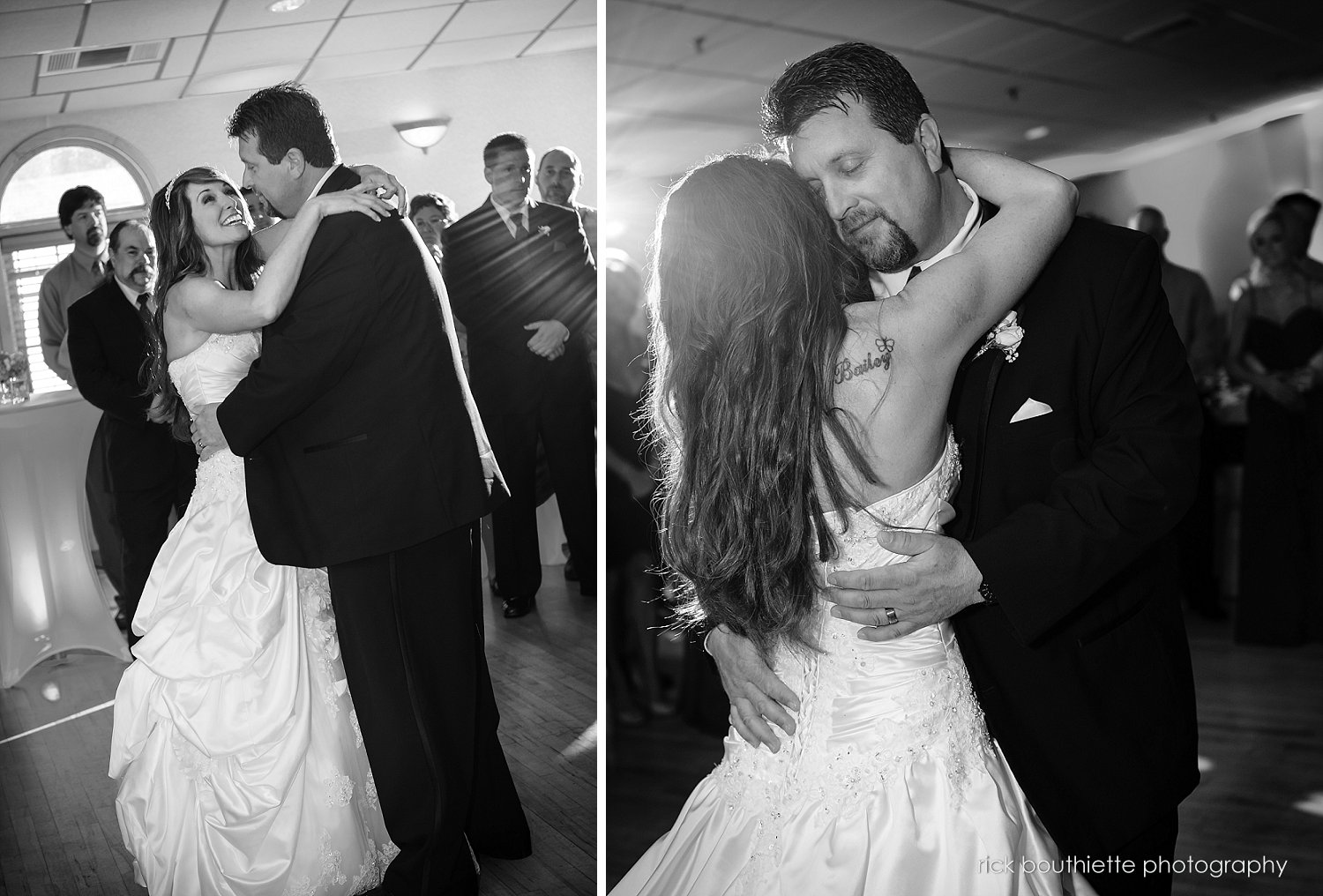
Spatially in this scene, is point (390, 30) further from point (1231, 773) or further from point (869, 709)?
point (1231, 773)

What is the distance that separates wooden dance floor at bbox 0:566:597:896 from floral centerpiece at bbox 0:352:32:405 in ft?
2.95

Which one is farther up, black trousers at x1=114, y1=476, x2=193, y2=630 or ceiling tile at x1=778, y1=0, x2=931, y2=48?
ceiling tile at x1=778, y1=0, x2=931, y2=48

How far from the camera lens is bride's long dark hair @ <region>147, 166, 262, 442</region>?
82.0 inches

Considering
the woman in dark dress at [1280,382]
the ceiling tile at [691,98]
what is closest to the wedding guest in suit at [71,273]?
the ceiling tile at [691,98]

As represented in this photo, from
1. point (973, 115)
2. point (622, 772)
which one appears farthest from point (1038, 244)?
point (622, 772)

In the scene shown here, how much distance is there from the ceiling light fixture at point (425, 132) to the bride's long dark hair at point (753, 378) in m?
1.32

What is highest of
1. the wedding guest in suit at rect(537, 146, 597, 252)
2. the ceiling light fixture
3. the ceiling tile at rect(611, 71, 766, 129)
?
the ceiling tile at rect(611, 71, 766, 129)

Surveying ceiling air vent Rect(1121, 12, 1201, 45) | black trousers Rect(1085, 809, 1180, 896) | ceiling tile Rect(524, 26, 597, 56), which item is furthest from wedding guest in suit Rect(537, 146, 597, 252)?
black trousers Rect(1085, 809, 1180, 896)

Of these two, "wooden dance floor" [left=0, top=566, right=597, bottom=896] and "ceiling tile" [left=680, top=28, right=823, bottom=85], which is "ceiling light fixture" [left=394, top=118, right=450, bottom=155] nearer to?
"ceiling tile" [left=680, top=28, right=823, bottom=85]

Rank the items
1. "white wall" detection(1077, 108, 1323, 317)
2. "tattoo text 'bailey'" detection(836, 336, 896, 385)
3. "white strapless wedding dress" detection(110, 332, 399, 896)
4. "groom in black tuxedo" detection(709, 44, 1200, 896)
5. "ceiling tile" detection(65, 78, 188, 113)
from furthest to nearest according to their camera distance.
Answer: "white wall" detection(1077, 108, 1323, 317) < "ceiling tile" detection(65, 78, 188, 113) < "white strapless wedding dress" detection(110, 332, 399, 896) < "groom in black tuxedo" detection(709, 44, 1200, 896) < "tattoo text 'bailey'" detection(836, 336, 896, 385)

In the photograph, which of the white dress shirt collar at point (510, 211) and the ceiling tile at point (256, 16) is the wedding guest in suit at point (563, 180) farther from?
the ceiling tile at point (256, 16)

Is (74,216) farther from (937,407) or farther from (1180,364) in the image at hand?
(1180,364)

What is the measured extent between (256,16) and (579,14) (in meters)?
0.76

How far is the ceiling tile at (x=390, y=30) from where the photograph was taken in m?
2.33
